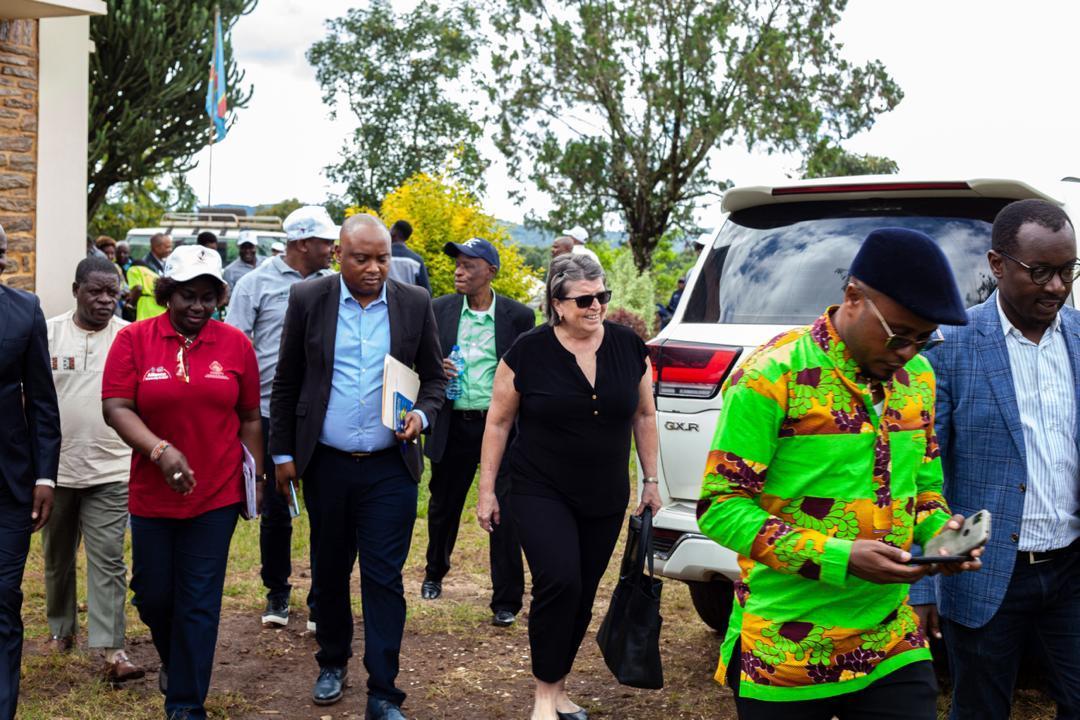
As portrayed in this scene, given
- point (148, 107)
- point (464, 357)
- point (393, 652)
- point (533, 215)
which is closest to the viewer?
point (393, 652)

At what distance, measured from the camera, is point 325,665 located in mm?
5812

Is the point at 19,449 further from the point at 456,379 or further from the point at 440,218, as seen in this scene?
the point at 440,218

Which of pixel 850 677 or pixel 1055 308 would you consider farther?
pixel 1055 308

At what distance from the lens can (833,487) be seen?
9.53 feet

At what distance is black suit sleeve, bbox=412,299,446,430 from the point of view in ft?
18.5

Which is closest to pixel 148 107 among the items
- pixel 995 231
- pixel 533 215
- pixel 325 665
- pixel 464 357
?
pixel 533 215

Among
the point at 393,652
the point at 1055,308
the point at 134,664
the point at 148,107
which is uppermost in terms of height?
the point at 148,107

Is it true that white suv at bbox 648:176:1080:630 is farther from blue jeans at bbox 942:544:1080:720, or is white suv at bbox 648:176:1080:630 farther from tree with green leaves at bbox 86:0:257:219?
tree with green leaves at bbox 86:0:257:219

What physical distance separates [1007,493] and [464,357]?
4301mm

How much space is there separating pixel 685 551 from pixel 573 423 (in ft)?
2.51

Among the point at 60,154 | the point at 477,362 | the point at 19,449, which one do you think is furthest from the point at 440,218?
the point at 19,449

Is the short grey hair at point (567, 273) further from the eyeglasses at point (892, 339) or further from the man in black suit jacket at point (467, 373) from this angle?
the eyeglasses at point (892, 339)

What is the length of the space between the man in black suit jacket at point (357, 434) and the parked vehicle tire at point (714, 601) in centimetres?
162

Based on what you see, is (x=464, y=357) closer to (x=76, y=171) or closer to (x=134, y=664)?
(x=134, y=664)
